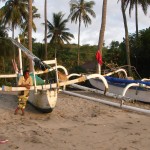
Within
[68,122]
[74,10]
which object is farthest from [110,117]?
[74,10]

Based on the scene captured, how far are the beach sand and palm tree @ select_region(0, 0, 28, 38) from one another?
2497cm

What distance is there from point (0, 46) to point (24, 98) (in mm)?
27221

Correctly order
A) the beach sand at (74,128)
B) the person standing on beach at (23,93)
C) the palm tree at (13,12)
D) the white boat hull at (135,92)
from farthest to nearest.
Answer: the palm tree at (13,12), the white boat hull at (135,92), the person standing on beach at (23,93), the beach sand at (74,128)

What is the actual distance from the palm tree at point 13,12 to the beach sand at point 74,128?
24973 mm

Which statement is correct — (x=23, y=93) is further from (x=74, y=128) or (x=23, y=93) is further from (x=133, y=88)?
(x=133, y=88)

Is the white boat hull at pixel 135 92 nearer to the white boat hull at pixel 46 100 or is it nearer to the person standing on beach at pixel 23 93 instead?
the white boat hull at pixel 46 100

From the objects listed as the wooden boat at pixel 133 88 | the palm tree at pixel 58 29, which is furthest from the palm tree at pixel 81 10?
the wooden boat at pixel 133 88

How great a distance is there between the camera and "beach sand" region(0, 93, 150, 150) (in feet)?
22.0

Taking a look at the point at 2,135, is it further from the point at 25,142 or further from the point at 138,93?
the point at 138,93

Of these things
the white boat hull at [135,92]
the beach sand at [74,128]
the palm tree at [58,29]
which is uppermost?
the palm tree at [58,29]

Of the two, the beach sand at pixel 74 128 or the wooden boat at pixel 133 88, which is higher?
the wooden boat at pixel 133 88

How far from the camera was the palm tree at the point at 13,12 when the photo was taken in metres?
35.1

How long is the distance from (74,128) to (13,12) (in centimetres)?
2853

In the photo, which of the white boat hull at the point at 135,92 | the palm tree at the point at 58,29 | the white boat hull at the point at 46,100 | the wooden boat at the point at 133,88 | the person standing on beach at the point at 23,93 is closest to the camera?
the person standing on beach at the point at 23,93
